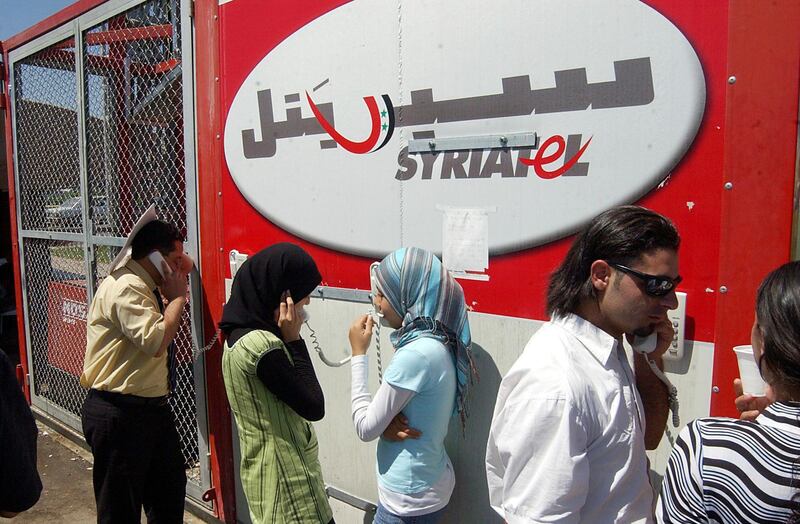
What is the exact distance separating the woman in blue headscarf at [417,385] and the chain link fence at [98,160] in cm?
216

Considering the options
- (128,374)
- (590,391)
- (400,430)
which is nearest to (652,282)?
(590,391)

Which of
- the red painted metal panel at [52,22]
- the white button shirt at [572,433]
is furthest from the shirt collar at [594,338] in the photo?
the red painted metal panel at [52,22]

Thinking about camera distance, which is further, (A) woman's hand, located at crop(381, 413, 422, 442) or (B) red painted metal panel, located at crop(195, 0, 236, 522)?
(B) red painted metal panel, located at crop(195, 0, 236, 522)

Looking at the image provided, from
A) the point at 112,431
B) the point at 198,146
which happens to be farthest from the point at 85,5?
the point at 112,431

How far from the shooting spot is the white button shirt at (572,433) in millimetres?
1332

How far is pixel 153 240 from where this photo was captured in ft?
10.6

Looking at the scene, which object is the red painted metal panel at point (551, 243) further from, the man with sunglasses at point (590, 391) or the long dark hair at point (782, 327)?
the long dark hair at point (782, 327)

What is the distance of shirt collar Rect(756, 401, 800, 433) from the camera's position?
1.11m

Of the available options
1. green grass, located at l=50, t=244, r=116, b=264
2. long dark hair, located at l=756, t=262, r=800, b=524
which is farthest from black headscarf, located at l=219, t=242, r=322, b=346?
green grass, located at l=50, t=244, r=116, b=264

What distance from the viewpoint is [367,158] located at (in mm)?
2654

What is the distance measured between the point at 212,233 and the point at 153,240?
0.38 meters

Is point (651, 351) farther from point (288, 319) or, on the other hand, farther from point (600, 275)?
point (288, 319)

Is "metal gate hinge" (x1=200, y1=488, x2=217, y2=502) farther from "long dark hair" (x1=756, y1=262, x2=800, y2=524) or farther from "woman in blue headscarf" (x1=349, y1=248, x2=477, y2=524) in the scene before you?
"long dark hair" (x1=756, y1=262, x2=800, y2=524)

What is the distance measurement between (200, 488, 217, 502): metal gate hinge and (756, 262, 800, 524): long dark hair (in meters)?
3.44
